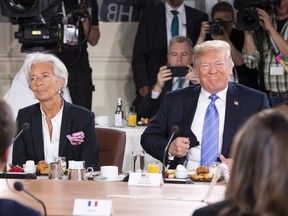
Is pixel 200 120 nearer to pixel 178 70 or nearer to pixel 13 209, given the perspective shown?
pixel 178 70

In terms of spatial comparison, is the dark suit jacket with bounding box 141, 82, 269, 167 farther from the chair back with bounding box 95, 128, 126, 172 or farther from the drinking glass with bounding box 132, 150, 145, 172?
the drinking glass with bounding box 132, 150, 145, 172

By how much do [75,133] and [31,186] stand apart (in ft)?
3.69

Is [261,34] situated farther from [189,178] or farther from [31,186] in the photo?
[31,186]

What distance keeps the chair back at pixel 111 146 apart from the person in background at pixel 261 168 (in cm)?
288

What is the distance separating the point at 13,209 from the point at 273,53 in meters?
4.52

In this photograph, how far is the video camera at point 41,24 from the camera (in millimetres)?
6305

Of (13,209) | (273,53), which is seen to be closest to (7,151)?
(13,209)

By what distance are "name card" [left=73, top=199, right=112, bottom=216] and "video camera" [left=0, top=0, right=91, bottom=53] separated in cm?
339

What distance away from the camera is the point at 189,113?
15.7ft

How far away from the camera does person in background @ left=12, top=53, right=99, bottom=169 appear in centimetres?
486

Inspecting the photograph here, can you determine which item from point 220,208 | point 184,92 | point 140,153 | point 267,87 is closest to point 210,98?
point 184,92

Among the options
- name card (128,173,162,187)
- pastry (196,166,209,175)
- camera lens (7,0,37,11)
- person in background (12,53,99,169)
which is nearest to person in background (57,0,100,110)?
camera lens (7,0,37,11)

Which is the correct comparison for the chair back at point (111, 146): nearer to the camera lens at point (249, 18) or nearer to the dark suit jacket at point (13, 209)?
the camera lens at point (249, 18)

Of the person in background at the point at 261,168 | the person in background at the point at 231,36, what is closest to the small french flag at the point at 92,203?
the person in background at the point at 261,168
